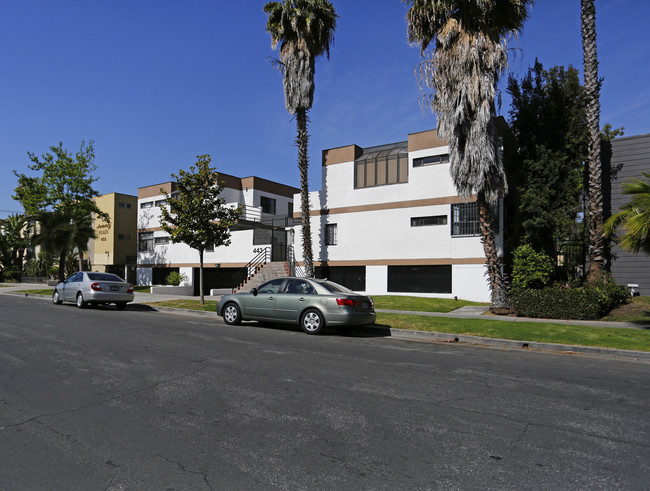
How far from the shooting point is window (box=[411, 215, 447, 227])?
22.1m

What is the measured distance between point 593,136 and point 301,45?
45.8 feet

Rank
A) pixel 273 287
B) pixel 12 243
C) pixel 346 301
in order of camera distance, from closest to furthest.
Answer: pixel 346 301 → pixel 273 287 → pixel 12 243

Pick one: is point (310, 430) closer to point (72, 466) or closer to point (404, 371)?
point (72, 466)

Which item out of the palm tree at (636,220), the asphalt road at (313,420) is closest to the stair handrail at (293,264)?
Result: the palm tree at (636,220)

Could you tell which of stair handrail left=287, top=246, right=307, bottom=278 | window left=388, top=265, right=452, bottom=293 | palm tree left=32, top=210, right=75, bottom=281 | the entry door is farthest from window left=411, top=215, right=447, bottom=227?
palm tree left=32, top=210, right=75, bottom=281

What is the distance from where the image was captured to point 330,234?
25891 mm

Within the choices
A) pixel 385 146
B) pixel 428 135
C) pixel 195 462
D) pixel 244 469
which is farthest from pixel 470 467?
pixel 385 146

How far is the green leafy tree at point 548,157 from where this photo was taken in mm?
18219

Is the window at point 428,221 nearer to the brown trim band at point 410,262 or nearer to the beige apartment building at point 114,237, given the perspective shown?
the brown trim band at point 410,262

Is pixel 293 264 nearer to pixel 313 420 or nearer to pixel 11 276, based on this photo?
pixel 313 420

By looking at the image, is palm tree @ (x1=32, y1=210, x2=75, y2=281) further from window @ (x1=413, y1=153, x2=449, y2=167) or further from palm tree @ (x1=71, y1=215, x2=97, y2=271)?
window @ (x1=413, y1=153, x2=449, y2=167)

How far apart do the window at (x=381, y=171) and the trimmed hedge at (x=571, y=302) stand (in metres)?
10.8

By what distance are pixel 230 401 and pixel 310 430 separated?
133cm

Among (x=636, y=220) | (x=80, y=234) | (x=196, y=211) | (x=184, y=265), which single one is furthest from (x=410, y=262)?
(x=80, y=234)
